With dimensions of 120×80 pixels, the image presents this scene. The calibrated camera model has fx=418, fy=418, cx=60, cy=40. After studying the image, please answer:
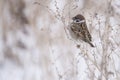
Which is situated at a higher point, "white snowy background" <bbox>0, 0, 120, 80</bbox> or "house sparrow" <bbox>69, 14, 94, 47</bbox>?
"house sparrow" <bbox>69, 14, 94, 47</bbox>

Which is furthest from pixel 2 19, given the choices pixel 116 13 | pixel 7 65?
pixel 116 13

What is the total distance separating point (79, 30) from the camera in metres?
2.38

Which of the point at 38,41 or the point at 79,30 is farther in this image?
the point at 38,41

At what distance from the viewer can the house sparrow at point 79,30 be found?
230cm

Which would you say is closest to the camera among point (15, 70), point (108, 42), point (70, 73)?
point (108, 42)

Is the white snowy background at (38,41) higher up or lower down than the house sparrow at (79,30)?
lower down

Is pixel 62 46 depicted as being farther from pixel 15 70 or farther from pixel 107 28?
pixel 107 28

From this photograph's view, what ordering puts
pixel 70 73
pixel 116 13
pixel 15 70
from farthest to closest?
pixel 116 13
pixel 15 70
pixel 70 73

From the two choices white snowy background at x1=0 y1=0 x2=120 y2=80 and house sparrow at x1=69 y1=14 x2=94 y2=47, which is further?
white snowy background at x1=0 y1=0 x2=120 y2=80

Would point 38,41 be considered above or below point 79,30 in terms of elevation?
below

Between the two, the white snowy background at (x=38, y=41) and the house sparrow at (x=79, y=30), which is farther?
the white snowy background at (x=38, y=41)

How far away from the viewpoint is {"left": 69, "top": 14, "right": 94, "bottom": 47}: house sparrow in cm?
230

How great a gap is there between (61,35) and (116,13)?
2.16ft

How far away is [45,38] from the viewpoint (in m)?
3.64
